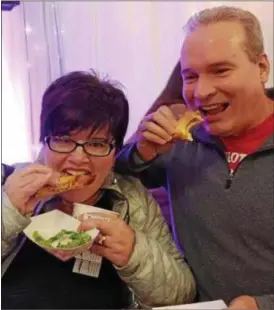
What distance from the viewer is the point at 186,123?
103 centimetres

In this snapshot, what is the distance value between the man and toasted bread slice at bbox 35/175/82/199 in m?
0.16

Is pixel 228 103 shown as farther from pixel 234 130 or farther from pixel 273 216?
pixel 273 216

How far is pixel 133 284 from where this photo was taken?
0.98 meters

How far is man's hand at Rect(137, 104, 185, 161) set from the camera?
1.00 m

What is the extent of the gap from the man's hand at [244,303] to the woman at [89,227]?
0.11m

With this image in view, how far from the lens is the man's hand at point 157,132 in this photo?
1.00 meters

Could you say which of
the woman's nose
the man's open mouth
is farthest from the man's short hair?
the woman's nose

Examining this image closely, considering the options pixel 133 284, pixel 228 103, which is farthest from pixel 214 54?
pixel 133 284

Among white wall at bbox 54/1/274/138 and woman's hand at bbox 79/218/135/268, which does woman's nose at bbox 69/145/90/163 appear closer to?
woman's hand at bbox 79/218/135/268

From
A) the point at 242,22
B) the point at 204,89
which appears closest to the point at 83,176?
the point at 204,89

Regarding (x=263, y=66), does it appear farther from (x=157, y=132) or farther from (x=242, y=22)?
(x=157, y=132)

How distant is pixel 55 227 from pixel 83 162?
13 cm

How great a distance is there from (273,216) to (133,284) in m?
0.31

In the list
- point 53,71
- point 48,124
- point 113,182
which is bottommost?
point 113,182
